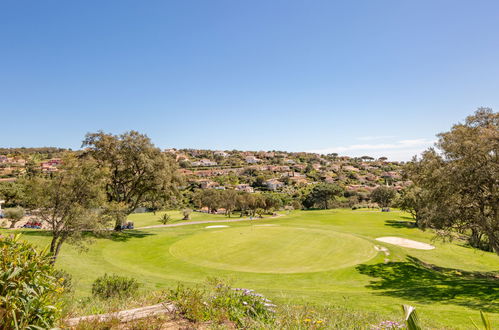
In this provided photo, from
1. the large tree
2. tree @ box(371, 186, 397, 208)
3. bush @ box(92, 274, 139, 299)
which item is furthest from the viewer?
tree @ box(371, 186, 397, 208)

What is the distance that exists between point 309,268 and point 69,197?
17.1m

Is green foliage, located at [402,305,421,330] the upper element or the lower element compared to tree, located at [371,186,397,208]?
upper

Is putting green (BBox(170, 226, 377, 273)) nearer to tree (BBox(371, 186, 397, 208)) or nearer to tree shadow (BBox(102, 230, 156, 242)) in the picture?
tree shadow (BBox(102, 230, 156, 242))

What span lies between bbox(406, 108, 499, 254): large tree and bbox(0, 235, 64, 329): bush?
797 inches

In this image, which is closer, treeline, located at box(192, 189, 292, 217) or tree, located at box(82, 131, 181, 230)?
tree, located at box(82, 131, 181, 230)

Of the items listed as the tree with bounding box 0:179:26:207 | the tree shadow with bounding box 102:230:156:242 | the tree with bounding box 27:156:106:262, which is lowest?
the tree shadow with bounding box 102:230:156:242

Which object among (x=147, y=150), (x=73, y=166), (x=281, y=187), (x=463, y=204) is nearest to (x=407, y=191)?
(x=463, y=204)

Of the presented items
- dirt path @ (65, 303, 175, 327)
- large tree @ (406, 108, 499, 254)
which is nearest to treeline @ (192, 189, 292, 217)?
large tree @ (406, 108, 499, 254)

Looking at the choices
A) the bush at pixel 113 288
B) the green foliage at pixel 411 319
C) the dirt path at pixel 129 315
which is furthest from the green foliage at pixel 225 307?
the green foliage at pixel 411 319

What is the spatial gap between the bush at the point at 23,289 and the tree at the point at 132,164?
2866 centimetres

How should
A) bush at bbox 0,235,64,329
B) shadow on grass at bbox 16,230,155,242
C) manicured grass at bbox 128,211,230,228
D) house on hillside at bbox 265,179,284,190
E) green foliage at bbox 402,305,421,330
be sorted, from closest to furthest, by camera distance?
green foliage at bbox 402,305,421,330
bush at bbox 0,235,64,329
shadow on grass at bbox 16,230,155,242
manicured grass at bbox 128,211,230,228
house on hillside at bbox 265,179,284,190

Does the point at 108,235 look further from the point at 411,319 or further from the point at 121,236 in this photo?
the point at 411,319

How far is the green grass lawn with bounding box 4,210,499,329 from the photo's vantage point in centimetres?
1294

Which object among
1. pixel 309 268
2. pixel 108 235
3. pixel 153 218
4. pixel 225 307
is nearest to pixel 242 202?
pixel 153 218
